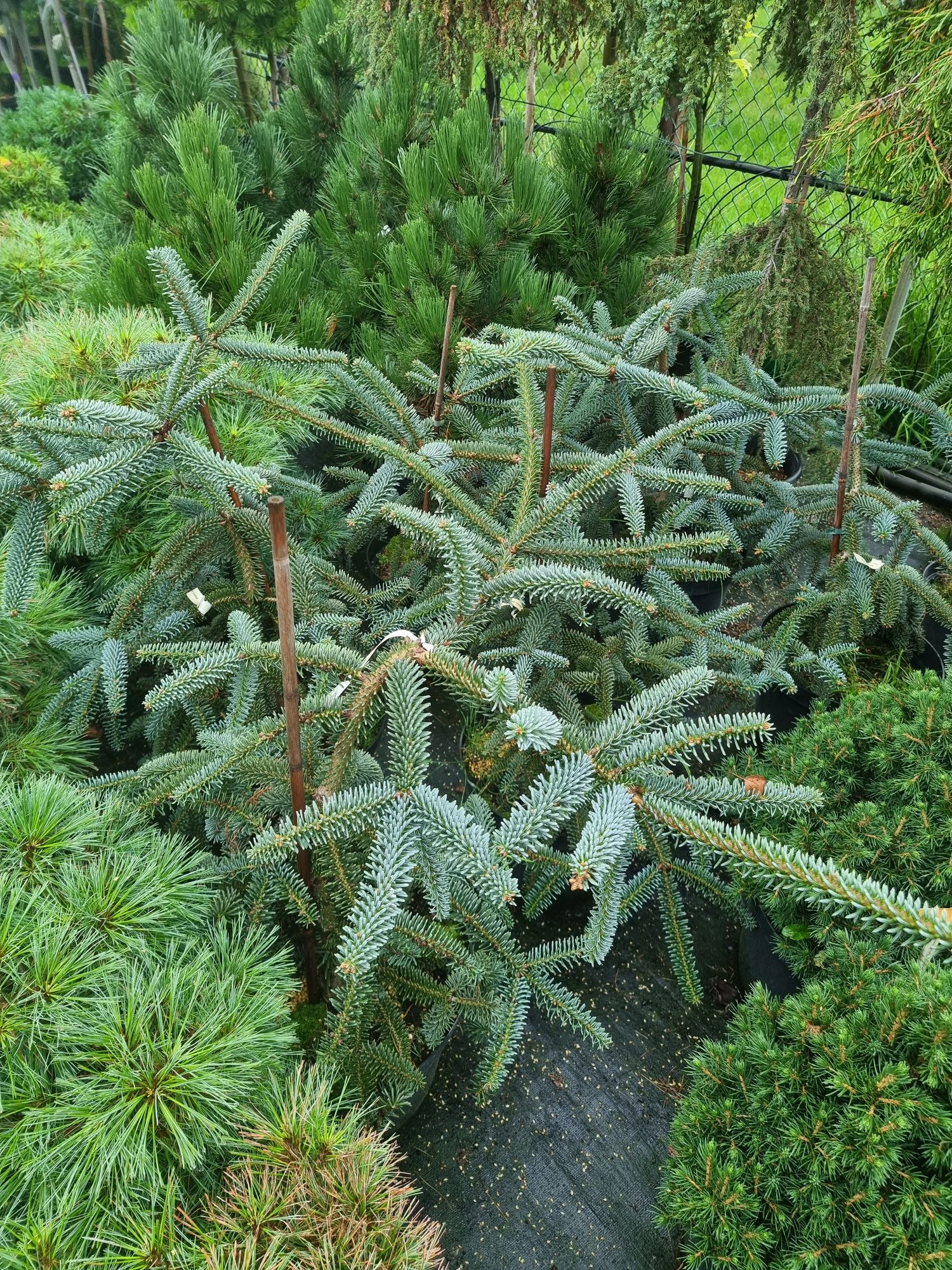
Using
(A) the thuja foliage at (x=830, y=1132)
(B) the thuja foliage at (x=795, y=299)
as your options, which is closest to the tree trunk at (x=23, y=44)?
(B) the thuja foliage at (x=795, y=299)

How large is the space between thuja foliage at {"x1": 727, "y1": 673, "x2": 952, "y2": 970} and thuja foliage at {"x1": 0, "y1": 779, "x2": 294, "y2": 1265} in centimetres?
63

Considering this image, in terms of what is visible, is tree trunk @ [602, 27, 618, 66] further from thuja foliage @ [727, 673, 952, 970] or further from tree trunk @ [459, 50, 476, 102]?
thuja foliage @ [727, 673, 952, 970]

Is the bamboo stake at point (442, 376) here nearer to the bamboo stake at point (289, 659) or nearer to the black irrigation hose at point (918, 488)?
the bamboo stake at point (289, 659)

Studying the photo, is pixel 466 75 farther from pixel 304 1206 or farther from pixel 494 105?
pixel 304 1206

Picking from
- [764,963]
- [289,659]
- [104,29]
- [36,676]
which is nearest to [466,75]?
[36,676]

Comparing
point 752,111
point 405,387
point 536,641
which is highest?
point 752,111

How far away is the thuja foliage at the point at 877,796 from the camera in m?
0.92

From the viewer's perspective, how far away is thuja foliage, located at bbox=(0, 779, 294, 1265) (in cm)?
54

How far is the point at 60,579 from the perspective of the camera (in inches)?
47.9

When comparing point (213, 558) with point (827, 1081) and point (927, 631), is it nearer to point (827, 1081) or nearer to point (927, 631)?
point (827, 1081)

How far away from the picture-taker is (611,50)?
7.11 feet

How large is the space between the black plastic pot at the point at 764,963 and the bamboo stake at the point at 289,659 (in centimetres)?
Answer: 64

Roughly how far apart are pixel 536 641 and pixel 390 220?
134cm

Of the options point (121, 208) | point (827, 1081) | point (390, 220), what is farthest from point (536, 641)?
point (121, 208)
